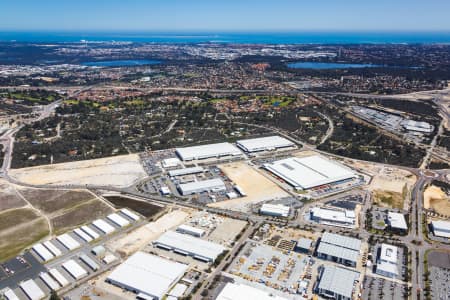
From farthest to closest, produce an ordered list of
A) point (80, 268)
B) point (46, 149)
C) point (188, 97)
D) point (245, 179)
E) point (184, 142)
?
point (188, 97)
point (184, 142)
point (46, 149)
point (245, 179)
point (80, 268)

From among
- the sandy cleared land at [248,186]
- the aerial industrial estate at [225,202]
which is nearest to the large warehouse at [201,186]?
the aerial industrial estate at [225,202]

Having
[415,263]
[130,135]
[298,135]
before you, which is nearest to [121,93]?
[130,135]

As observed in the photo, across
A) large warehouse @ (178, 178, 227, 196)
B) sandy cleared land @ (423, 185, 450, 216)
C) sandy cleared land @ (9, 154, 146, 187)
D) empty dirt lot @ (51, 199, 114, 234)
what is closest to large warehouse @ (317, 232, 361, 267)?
sandy cleared land @ (423, 185, 450, 216)

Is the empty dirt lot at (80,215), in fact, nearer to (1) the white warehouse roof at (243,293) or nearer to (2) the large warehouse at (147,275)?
(2) the large warehouse at (147,275)

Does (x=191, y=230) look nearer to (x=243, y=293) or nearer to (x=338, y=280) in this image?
(x=243, y=293)

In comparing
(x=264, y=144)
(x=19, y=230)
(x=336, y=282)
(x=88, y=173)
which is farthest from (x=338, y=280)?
(x=88, y=173)

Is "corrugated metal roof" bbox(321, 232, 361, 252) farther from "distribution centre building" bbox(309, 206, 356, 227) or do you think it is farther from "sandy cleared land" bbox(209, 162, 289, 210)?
"sandy cleared land" bbox(209, 162, 289, 210)

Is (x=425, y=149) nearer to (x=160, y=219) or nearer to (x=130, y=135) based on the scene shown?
(x=160, y=219)
